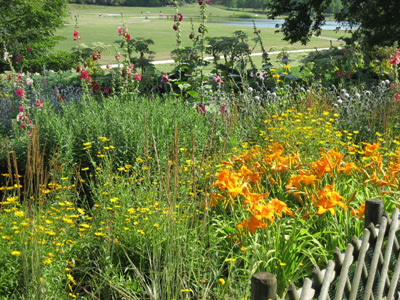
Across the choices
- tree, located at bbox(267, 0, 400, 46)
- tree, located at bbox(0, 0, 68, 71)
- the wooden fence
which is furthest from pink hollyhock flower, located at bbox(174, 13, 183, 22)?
tree, located at bbox(0, 0, 68, 71)

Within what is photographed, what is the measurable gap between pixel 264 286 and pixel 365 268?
1.02m

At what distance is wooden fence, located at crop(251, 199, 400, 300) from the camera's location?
1806 millimetres

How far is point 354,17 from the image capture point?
1343 cm

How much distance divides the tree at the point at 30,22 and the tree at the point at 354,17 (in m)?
6.85

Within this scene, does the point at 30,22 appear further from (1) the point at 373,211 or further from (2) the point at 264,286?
(2) the point at 264,286

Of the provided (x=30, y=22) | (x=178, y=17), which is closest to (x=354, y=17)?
(x=178, y=17)

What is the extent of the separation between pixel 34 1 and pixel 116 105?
10.2 meters

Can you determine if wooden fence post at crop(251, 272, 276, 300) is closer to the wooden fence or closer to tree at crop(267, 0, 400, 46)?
the wooden fence

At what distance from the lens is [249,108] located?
6.15 m

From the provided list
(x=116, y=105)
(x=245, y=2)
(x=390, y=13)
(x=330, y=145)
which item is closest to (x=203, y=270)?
(x=330, y=145)

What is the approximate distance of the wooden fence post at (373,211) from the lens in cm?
236

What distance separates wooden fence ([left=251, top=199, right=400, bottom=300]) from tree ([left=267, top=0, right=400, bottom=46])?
921 centimetres

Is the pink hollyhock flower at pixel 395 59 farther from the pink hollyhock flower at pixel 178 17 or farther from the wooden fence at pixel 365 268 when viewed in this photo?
the wooden fence at pixel 365 268

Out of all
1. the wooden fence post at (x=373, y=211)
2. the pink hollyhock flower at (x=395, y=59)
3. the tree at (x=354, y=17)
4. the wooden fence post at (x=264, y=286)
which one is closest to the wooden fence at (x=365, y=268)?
the wooden fence post at (x=373, y=211)
